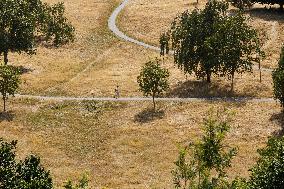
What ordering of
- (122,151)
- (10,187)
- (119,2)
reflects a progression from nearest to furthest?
(10,187)
(122,151)
(119,2)

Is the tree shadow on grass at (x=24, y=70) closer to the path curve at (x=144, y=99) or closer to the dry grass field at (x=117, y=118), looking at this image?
the dry grass field at (x=117, y=118)

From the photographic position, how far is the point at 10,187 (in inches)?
1655

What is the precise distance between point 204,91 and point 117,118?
19.3 m

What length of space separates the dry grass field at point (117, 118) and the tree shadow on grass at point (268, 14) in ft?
3.15

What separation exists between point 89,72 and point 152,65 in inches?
1089

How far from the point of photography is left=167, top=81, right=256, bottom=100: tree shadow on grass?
93375 mm

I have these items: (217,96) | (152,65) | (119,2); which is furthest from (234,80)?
(119,2)

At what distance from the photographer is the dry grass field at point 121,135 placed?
68625 millimetres

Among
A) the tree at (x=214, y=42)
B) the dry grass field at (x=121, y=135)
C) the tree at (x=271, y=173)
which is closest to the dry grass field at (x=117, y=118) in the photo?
the dry grass field at (x=121, y=135)

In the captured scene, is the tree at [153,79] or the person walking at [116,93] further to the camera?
the person walking at [116,93]

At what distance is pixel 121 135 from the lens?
3155 inches

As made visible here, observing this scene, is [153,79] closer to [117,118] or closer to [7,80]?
[117,118]

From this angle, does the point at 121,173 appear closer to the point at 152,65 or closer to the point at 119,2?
the point at 152,65

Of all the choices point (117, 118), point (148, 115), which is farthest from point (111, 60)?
point (148, 115)
